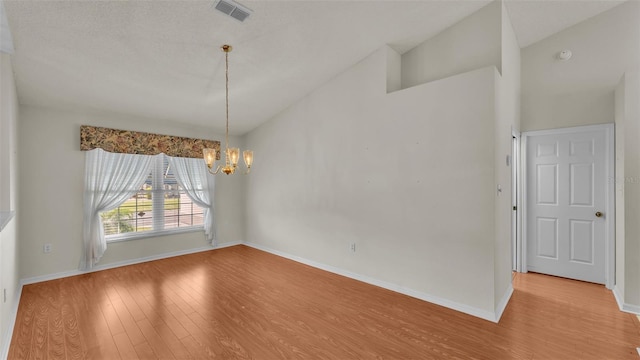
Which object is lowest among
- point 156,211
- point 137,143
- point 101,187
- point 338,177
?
point 156,211

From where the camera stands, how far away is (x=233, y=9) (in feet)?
8.70

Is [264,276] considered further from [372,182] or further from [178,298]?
[372,182]

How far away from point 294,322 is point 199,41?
9.93ft

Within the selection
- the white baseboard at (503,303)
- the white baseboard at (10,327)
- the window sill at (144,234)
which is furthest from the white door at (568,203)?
the white baseboard at (10,327)

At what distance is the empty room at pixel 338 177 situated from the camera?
8.30 feet

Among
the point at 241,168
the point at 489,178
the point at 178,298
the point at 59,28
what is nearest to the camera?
the point at 59,28

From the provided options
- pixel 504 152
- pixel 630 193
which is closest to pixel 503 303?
pixel 504 152

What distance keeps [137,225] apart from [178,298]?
217 cm

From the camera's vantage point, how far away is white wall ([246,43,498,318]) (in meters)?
2.90

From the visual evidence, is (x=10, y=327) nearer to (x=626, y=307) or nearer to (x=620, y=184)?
(x=626, y=307)

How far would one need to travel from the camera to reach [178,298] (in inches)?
128

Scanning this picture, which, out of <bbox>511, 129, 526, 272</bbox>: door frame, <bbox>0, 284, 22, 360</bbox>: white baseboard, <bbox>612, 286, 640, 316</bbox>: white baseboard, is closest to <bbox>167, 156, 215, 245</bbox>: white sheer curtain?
<bbox>0, 284, 22, 360</bbox>: white baseboard

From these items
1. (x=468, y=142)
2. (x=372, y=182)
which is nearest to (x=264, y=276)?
(x=372, y=182)

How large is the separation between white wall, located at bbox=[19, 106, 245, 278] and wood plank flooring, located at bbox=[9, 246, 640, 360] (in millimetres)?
417
